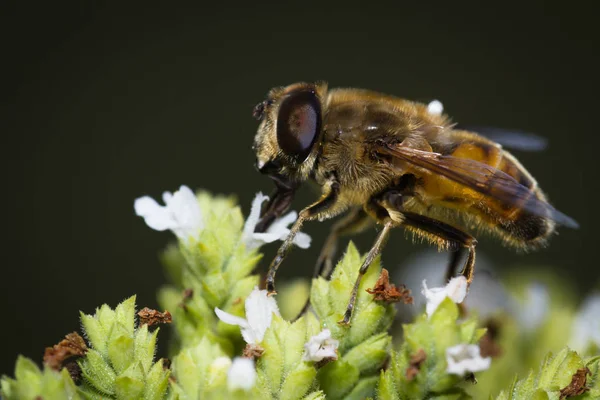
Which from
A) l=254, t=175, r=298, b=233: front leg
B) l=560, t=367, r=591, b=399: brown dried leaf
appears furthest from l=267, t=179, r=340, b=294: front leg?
l=560, t=367, r=591, b=399: brown dried leaf

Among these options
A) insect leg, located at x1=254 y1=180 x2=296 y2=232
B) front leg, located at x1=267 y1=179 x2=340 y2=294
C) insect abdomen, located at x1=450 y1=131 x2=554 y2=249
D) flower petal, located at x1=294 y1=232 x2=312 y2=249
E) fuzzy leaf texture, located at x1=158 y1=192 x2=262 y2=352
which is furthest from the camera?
insect abdomen, located at x1=450 y1=131 x2=554 y2=249

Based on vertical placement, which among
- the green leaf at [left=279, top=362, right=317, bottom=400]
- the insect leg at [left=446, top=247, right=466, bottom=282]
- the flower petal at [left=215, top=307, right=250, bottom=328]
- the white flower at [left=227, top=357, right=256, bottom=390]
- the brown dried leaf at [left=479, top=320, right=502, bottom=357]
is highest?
the flower petal at [left=215, top=307, right=250, bottom=328]

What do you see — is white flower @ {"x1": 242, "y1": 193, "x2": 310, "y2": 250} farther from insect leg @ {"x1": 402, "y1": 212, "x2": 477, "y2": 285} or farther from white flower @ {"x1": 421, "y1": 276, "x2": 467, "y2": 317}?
white flower @ {"x1": 421, "y1": 276, "x2": 467, "y2": 317}

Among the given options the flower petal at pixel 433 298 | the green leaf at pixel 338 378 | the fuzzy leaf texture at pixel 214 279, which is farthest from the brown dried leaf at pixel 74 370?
the flower petal at pixel 433 298

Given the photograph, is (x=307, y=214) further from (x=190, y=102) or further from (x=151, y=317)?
(x=190, y=102)

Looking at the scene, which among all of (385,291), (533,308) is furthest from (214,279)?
(533,308)

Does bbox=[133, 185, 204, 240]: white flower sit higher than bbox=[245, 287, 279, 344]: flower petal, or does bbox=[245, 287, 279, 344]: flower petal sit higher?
bbox=[133, 185, 204, 240]: white flower
